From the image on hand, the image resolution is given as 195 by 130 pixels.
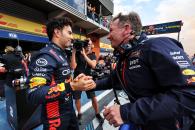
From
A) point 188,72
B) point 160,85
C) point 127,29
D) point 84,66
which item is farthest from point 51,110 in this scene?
point 84,66

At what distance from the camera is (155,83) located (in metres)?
1.50

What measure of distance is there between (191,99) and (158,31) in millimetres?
48556

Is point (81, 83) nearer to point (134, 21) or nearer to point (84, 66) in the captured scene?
point (134, 21)

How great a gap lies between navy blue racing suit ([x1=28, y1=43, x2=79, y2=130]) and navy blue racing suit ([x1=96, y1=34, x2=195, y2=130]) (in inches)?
26.8

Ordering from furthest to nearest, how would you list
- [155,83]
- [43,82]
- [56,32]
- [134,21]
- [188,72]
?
[56,32] < [43,82] < [134,21] < [155,83] < [188,72]

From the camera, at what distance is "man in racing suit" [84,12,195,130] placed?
1317mm

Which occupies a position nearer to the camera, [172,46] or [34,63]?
[172,46]

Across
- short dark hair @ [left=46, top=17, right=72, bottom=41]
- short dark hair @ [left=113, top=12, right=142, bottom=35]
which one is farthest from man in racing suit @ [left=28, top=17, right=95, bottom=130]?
short dark hair @ [left=113, top=12, right=142, bottom=35]

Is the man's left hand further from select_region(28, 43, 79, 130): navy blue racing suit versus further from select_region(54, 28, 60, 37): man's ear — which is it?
select_region(54, 28, 60, 37): man's ear

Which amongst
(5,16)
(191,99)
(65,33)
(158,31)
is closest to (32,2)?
(5,16)

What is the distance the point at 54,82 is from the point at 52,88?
291mm

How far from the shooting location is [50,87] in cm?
196

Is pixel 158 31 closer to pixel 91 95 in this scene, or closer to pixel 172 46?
pixel 91 95

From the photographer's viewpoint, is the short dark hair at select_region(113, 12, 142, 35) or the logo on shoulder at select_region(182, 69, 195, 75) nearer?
the logo on shoulder at select_region(182, 69, 195, 75)
